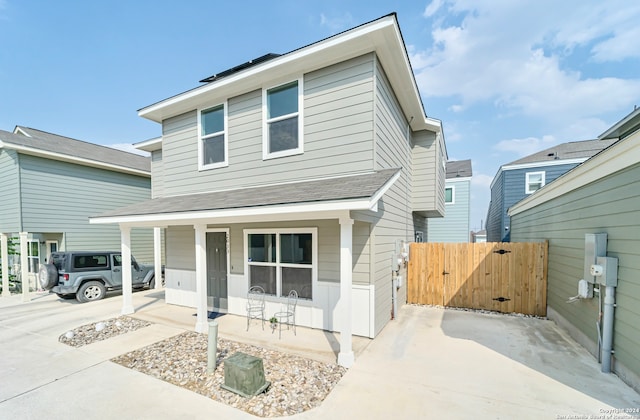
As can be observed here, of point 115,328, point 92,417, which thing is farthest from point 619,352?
point 115,328

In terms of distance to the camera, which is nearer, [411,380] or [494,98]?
[411,380]

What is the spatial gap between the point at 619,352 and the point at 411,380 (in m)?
2.73

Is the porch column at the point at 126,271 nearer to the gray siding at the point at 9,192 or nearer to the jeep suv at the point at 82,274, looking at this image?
the jeep suv at the point at 82,274

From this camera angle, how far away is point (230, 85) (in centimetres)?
578

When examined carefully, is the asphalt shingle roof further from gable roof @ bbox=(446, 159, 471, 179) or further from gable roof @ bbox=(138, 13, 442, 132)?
gable roof @ bbox=(446, 159, 471, 179)

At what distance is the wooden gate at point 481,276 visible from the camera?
6129 mm

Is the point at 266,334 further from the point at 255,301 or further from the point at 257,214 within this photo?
the point at 257,214

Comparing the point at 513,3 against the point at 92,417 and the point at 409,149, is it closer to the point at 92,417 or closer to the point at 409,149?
the point at 409,149

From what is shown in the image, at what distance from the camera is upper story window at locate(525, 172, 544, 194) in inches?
500

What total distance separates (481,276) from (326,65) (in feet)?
20.7

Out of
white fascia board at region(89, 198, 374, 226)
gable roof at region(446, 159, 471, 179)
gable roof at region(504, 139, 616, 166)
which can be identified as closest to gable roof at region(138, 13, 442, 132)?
white fascia board at region(89, 198, 374, 226)

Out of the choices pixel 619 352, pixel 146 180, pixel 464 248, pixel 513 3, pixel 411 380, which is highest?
pixel 513 3

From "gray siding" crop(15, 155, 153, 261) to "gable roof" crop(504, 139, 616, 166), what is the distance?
62.6 ft

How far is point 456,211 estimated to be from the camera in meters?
14.8
